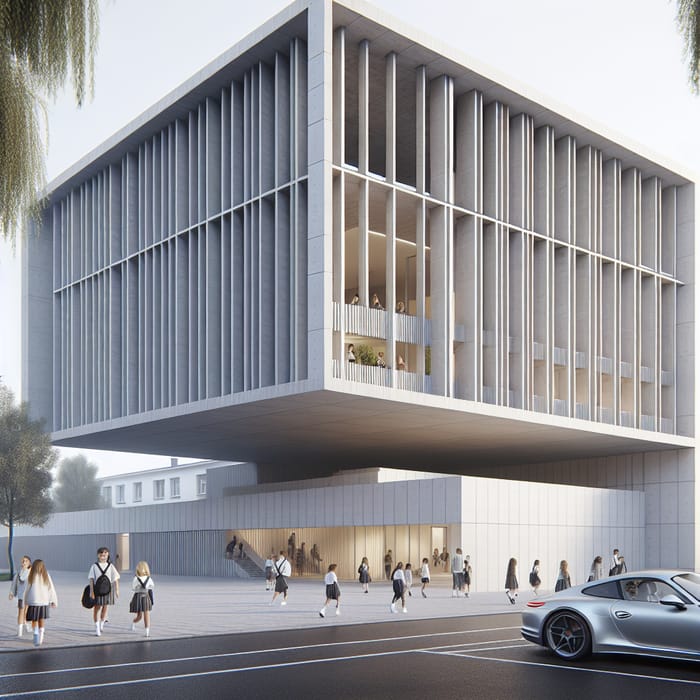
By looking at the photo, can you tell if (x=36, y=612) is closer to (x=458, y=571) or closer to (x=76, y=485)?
(x=458, y=571)

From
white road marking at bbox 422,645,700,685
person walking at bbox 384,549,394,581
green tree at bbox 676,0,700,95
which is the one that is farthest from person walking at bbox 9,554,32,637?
person walking at bbox 384,549,394,581

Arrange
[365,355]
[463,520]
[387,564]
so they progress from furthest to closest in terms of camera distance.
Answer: [387,564]
[463,520]
[365,355]

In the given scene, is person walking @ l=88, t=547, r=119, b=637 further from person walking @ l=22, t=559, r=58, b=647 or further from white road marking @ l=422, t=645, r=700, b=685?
white road marking @ l=422, t=645, r=700, b=685

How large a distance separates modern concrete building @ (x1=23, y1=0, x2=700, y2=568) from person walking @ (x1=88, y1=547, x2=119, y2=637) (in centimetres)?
1285

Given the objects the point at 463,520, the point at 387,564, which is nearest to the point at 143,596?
the point at 463,520

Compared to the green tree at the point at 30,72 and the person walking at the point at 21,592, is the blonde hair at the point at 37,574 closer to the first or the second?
the person walking at the point at 21,592

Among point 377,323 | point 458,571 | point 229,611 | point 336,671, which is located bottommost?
point 229,611

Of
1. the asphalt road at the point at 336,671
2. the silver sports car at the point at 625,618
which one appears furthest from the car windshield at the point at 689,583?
the asphalt road at the point at 336,671

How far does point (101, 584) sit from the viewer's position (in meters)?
17.5

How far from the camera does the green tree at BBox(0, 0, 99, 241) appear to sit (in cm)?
1048

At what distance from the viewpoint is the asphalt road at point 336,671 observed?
37.0 ft

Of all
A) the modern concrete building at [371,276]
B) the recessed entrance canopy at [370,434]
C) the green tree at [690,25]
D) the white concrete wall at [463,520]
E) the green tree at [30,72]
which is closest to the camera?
the green tree at [690,25]

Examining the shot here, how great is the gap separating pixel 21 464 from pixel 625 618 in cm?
3960

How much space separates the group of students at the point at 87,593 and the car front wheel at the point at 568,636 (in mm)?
7408
